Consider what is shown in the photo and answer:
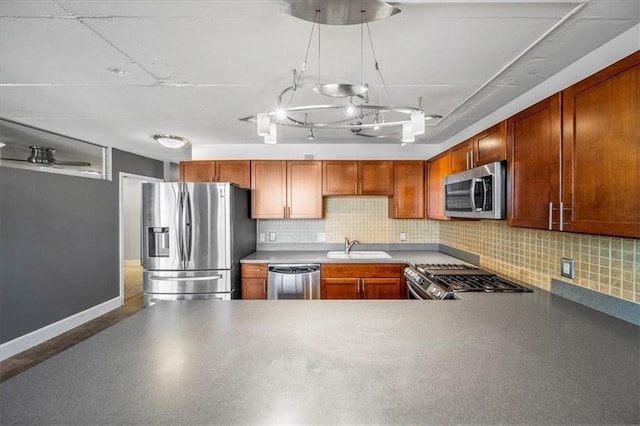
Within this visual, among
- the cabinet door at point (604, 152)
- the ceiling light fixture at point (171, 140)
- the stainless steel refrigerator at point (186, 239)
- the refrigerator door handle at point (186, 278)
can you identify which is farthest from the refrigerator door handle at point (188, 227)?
the cabinet door at point (604, 152)

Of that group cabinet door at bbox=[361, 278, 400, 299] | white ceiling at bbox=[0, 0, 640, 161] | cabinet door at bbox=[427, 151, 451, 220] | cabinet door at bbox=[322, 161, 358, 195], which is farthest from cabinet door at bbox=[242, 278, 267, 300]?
cabinet door at bbox=[427, 151, 451, 220]

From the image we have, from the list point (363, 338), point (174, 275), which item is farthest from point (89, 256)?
point (363, 338)

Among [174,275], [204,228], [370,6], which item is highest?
[370,6]

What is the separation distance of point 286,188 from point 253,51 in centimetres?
218

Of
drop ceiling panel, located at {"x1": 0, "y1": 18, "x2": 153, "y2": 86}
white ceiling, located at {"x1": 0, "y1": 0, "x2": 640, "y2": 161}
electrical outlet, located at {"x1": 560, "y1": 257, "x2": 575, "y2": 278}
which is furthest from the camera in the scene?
electrical outlet, located at {"x1": 560, "y1": 257, "x2": 575, "y2": 278}

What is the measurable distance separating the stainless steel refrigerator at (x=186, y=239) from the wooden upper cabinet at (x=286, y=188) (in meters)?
0.57

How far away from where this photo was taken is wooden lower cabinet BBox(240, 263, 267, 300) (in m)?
3.46

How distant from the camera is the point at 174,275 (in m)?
3.32

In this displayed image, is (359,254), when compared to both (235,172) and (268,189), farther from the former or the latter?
(235,172)

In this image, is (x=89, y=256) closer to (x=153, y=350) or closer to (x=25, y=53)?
(x=25, y=53)

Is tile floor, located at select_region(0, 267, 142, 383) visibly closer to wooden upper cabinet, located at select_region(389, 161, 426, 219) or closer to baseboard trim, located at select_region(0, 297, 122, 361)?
baseboard trim, located at select_region(0, 297, 122, 361)

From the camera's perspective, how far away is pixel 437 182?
346cm

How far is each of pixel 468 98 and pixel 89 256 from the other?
4719mm

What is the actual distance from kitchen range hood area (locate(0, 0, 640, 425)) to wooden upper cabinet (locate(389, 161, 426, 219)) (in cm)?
3
